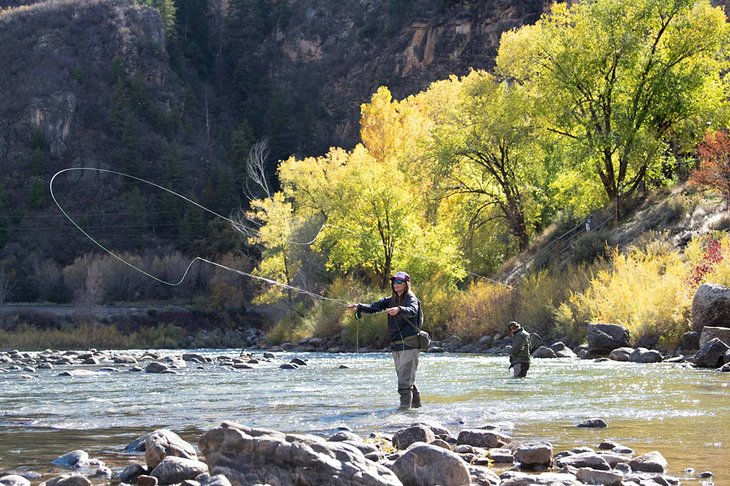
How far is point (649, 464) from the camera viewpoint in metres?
6.80

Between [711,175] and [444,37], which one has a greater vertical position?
[444,37]

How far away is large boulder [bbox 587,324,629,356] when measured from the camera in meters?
21.8

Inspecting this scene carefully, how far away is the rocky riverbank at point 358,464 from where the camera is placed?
5.90 m

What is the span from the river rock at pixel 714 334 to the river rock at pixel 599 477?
12.2 meters

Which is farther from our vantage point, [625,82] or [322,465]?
[625,82]

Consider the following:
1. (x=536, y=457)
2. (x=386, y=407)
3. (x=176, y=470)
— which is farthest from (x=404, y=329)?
(x=176, y=470)

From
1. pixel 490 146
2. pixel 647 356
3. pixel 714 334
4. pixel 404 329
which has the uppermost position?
pixel 490 146

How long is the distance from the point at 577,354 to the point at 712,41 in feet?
46.5

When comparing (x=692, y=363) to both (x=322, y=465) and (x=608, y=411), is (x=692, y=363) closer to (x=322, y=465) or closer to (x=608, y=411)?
(x=608, y=411)

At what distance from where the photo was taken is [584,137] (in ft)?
106

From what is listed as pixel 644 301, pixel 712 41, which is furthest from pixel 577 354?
pixel 712 41

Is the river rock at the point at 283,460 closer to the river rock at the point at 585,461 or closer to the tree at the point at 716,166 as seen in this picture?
the river rock at the point at 585,461

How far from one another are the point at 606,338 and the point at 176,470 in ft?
53.8

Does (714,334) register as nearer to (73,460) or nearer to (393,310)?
(393,310)
